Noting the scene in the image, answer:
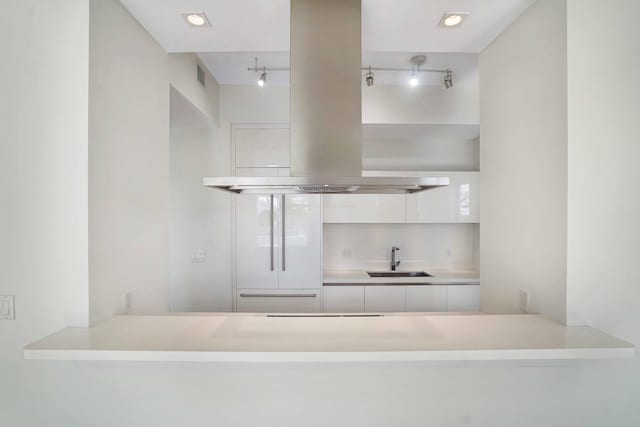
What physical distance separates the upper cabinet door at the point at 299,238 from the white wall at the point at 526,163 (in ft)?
5.28

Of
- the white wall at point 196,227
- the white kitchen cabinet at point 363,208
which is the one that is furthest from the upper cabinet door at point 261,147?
the white kitchen cabinet at point 363,208

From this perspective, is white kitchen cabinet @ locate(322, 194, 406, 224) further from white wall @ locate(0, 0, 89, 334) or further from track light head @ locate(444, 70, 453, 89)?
white wall @ locate(0, 0, 89, 334)

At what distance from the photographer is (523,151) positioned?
1268mm

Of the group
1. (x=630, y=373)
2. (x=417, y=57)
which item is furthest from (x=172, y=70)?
(x=630, y=373)

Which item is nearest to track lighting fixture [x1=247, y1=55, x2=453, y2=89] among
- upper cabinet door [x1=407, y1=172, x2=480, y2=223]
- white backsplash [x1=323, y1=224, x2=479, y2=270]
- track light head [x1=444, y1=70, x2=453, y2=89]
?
track light head [x1=444, y1=70, x2=453, y2=89]

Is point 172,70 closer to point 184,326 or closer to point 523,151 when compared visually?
point 184,326

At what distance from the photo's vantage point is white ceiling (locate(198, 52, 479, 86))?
7.29 feet

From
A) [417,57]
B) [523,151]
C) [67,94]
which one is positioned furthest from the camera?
[417,57]

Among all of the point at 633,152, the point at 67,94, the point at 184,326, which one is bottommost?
the point at 184,326

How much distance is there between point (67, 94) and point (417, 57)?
2.33 metres

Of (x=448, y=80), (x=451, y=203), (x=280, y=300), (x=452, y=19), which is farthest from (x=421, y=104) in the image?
(x=280, y=300)

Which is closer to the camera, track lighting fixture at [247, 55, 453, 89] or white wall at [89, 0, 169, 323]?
white wall at [89, 0, 169, 323]

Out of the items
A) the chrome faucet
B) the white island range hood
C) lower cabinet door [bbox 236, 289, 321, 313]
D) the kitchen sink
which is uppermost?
the white island range hood

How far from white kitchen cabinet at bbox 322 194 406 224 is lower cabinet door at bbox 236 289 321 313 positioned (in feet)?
2.81
